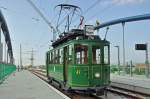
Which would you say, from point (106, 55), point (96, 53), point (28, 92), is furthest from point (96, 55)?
point (28, 92)

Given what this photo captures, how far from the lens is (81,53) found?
59.2 feet

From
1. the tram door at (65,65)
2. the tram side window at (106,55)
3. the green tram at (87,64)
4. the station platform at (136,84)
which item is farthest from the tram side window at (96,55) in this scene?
the station platform at (136,84)

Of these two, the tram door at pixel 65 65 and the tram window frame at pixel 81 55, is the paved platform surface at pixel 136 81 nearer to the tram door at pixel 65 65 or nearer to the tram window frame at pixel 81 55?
Answer: the tram door at pixel 65 65

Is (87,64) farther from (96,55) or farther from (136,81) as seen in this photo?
(136,81)

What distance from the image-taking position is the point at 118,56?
161 ft

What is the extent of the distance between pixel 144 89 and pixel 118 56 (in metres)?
→ 26.7

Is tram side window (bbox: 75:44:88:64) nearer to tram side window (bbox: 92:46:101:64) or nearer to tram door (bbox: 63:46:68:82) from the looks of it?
tram side window (bbox: 92:46:101:64)

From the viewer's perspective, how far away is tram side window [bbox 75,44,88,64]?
17.8 meters

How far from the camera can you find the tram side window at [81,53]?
17.8 meters

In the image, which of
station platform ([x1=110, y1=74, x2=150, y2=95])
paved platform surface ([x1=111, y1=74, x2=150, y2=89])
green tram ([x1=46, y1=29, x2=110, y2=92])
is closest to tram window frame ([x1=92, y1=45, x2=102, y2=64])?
green tram ([x1=46, y1=29, x2=110, y2=92])

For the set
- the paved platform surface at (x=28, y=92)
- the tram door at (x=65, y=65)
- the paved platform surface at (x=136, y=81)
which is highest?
the tram door at (x=65, y=65)

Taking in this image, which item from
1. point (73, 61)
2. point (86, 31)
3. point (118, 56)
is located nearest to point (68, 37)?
point (86, 31)

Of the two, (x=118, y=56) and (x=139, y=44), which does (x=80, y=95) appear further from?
(x=118, y=56)

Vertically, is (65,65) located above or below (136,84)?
above
